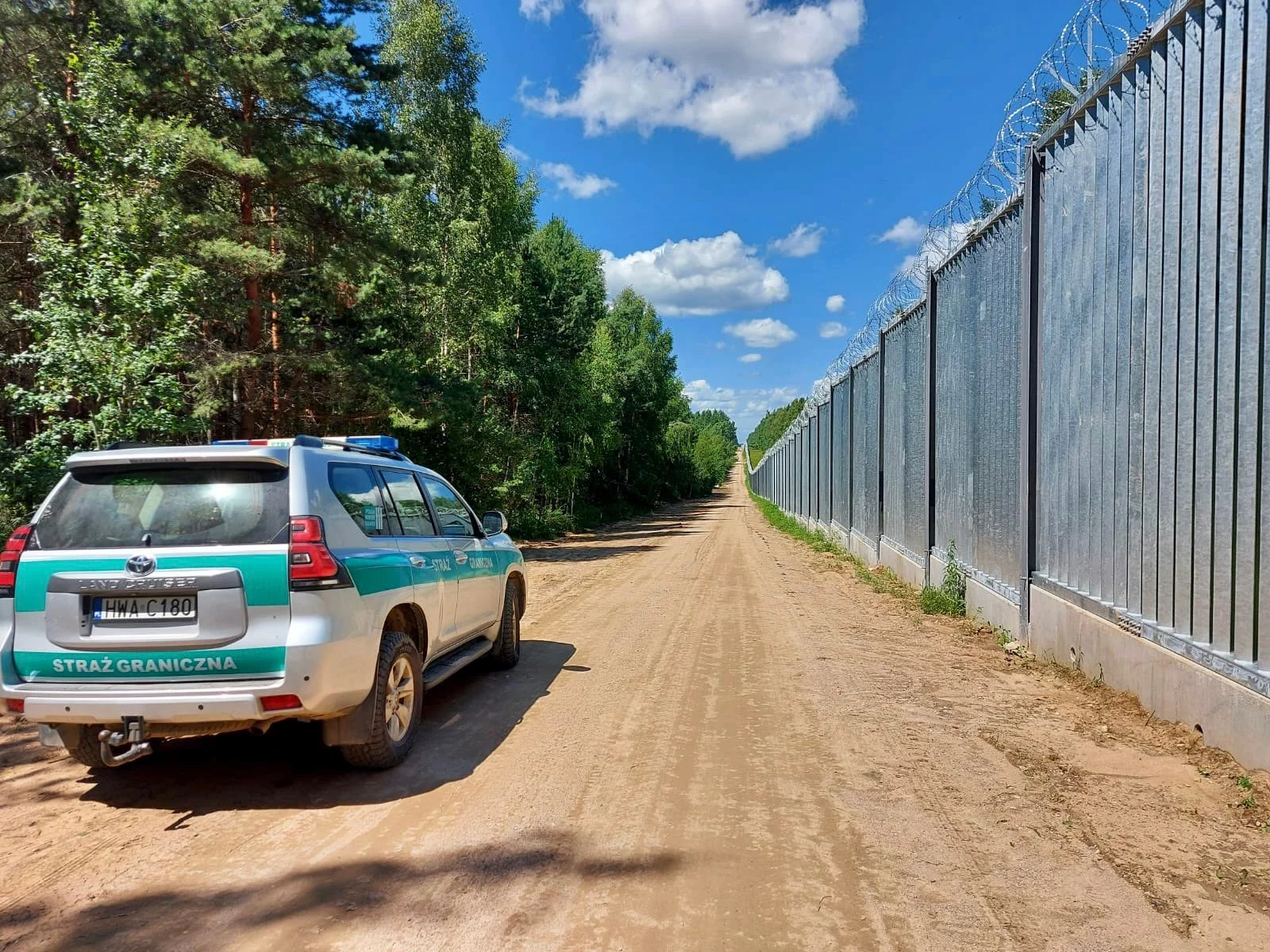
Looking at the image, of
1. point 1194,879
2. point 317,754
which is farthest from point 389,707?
point 1194,879

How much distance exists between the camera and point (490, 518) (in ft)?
23.1

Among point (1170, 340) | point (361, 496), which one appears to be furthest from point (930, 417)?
point (361, 496)

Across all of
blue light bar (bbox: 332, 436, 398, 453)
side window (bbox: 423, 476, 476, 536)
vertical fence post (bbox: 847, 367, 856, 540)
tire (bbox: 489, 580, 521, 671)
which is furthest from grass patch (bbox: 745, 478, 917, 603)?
blue light bar (bbox: 332, 436, 398, 453)

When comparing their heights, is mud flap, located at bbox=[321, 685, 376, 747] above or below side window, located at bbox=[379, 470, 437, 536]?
below

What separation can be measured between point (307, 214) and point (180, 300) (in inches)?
255

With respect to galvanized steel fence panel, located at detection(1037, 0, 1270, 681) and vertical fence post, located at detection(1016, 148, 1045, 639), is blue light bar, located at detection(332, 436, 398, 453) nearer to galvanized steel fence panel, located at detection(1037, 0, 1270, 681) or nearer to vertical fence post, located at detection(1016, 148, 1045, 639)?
galvanized steel fence panel, located at detection(1037, 0, 1270, 681)

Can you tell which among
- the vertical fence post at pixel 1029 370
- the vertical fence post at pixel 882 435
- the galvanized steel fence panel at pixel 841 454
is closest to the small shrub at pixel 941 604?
the vertical fence post at pixel 1029 370

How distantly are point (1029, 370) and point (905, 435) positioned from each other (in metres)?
6.12

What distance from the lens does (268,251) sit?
13.9m

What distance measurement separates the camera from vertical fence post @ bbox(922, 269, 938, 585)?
470 inches

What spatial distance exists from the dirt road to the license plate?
1.03 metres

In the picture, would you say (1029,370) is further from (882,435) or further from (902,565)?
(882,435)

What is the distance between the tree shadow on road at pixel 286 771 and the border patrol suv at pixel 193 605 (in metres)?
0.21

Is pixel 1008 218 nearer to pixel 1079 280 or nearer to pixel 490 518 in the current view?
pixel 1079 280
